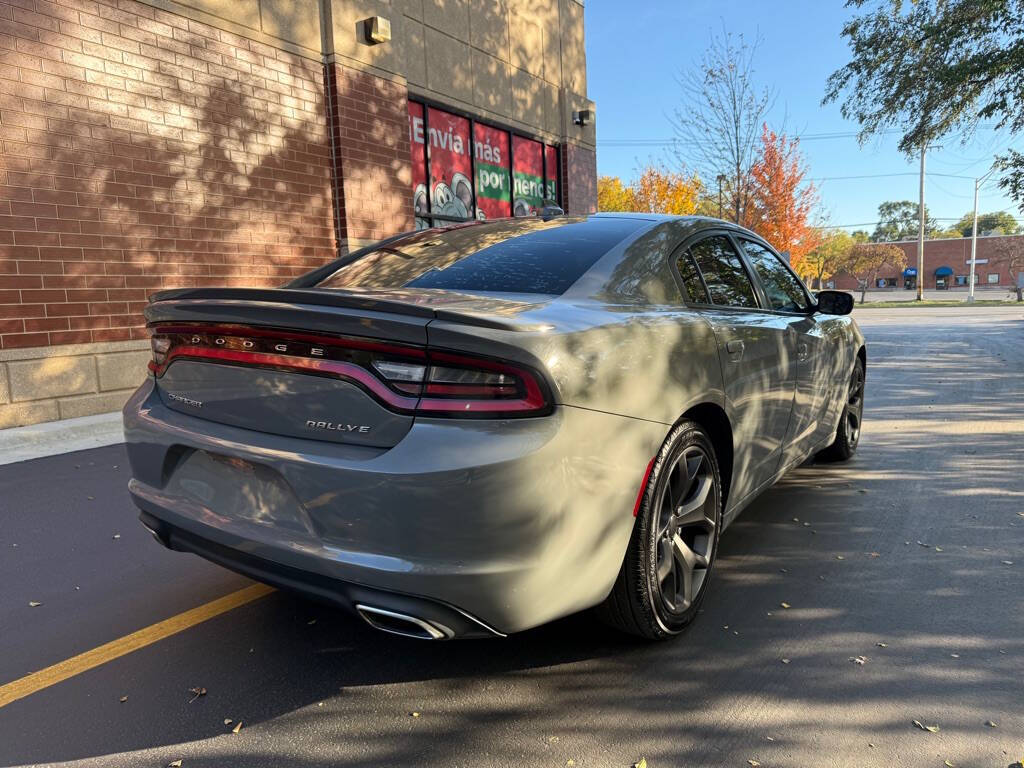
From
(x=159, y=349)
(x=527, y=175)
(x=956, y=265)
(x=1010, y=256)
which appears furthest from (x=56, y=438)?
(x=956, y=265)

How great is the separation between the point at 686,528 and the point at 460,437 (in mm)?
1275

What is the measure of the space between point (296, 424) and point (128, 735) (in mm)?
1082

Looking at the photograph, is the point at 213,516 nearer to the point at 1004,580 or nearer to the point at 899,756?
the point at 899,756

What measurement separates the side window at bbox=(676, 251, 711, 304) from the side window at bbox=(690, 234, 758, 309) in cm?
6

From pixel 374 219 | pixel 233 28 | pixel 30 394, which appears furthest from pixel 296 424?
pixel 374 219

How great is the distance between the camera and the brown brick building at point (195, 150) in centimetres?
733

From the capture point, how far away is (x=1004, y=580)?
3.25m

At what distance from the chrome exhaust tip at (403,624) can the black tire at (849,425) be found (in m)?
3.97

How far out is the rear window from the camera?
9.19ft

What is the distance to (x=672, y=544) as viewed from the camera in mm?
2709

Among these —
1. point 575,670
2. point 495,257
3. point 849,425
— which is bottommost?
point 575,670

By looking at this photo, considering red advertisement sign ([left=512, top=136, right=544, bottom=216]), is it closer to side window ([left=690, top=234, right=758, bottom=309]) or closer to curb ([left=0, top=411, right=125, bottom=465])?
curb ([left=0, top=411, right=125, bottom=465])

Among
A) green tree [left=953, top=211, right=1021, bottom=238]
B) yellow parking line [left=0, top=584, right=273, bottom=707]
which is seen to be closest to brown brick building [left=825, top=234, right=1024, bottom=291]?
green tree [left=953, top=211, right=1021, bottom=238]

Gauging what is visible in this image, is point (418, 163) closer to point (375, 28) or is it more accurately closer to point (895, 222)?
point (375, 28)
